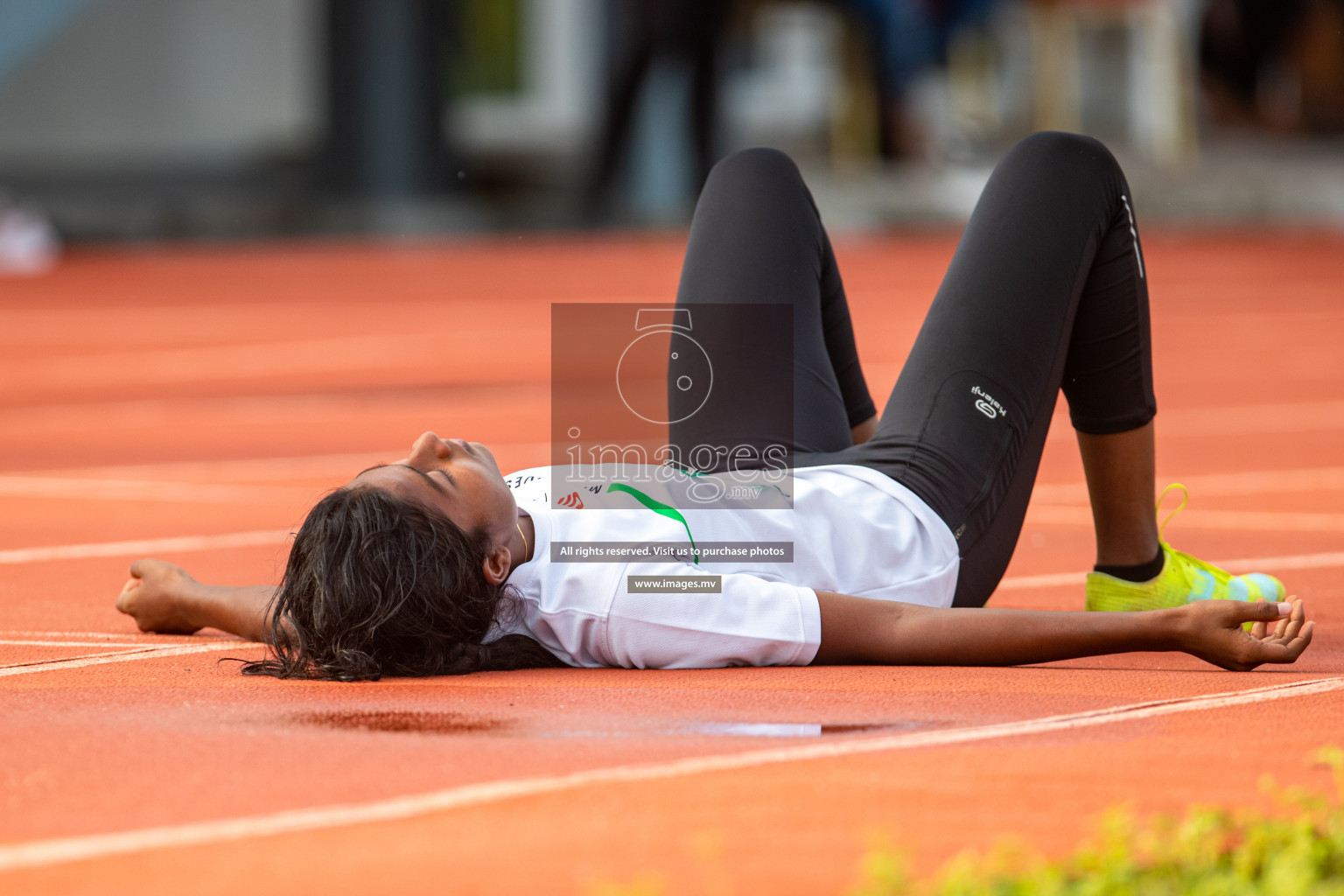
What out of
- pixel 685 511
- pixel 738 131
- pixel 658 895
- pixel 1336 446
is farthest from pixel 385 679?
pixel 738 131

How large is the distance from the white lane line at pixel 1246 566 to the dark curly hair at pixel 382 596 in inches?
63.8

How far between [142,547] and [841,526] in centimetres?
264

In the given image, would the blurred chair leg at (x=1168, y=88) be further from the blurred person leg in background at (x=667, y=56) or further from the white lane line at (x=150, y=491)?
the white lane line at (x=150, y=491)

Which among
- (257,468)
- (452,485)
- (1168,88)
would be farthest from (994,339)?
(1168,88)

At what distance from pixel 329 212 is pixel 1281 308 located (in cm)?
1075

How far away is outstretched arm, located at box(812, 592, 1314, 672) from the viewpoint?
10.3 ft

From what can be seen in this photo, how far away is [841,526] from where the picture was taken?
3.42m

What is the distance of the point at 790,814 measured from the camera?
2463 millimetres

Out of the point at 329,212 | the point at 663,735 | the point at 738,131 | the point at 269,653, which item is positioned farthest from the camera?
the point at 738,131

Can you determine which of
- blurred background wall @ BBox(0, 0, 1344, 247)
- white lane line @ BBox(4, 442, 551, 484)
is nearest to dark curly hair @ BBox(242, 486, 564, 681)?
white lane line @ BBox(4, 442, 551, 484)

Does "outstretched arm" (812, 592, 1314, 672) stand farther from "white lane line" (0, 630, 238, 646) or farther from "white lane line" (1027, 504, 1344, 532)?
"white lane line" (1027, 504, 1344, 532)

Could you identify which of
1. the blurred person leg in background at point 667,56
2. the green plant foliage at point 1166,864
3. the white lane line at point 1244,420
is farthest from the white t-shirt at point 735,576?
the blurred person leg in background at point 667,56

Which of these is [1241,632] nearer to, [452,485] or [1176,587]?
[1176,587]

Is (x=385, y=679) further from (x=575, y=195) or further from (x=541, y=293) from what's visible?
(x=575, y=195)
